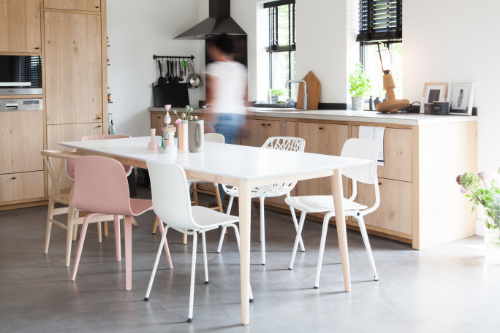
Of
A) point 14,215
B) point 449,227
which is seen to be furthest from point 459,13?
point 14,215

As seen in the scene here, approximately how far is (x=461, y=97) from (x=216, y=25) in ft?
10.4

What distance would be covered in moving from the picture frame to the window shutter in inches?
26.6

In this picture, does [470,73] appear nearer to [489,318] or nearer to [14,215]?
[489,318]

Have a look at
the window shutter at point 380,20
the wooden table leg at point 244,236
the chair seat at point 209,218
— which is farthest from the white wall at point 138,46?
the wooden table leg at point 244,236

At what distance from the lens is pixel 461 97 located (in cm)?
505

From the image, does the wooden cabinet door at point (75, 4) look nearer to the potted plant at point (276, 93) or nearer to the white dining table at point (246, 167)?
the potted plant at point (276, 93)

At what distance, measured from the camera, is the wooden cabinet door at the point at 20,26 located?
604 centimetres

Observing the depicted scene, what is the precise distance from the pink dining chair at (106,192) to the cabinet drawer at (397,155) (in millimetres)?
1915

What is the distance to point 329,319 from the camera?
3348mm

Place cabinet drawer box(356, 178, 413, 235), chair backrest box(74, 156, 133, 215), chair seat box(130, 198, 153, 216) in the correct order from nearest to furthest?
chair backrest box(74, 156, 133, 215), chair seat box(130, 198, 153, 216), cabinet drawer box(356, 178, 413, 235)

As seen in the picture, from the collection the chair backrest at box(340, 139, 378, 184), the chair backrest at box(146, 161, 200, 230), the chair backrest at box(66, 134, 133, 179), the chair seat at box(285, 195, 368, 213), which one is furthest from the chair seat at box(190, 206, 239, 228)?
the chair backrest at box(66, 134, 133, 179)

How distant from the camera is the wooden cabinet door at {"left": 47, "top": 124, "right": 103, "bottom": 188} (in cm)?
644

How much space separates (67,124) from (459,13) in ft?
12.8

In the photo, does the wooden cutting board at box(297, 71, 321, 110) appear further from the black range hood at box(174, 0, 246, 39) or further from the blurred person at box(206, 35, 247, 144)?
the black range hood at box(174, 0, 246, 39)
